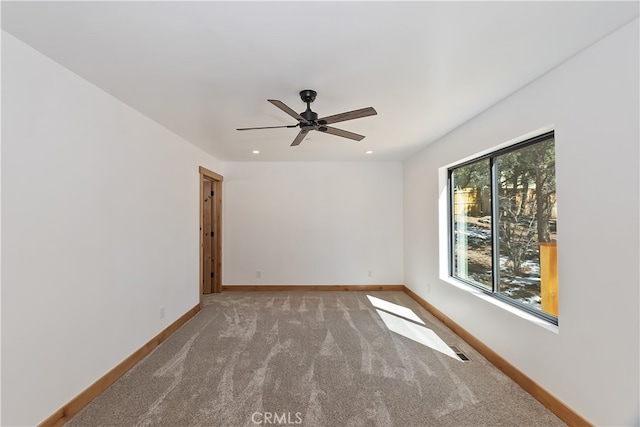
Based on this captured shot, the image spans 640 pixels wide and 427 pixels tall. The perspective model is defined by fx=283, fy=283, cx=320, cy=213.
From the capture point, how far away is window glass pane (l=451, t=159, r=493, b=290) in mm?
3084

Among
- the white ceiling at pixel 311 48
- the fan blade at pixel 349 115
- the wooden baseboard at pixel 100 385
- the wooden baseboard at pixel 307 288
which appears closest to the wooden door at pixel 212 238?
the wooden baseboard at pixel 307 288

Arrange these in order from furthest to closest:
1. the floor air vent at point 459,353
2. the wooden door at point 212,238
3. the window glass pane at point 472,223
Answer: the wooden door at point 212,238 < the window glass pane at point 472,223 < the floor air vent at point 459,353

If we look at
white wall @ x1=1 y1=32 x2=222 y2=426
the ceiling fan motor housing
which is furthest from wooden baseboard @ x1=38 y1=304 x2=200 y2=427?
the ceiling fan motor housing

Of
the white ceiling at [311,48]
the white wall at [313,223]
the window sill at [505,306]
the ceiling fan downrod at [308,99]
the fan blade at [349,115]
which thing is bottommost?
the window sill at [505,306]

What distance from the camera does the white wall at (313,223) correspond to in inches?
210

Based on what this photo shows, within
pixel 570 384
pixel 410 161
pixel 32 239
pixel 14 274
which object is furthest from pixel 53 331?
pixel 410 161

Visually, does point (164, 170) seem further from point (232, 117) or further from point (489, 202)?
point (489, 202)

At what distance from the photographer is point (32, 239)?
67.8 inches

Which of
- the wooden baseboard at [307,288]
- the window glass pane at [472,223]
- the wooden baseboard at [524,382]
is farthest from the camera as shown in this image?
the wooden baseboard at [307,288]

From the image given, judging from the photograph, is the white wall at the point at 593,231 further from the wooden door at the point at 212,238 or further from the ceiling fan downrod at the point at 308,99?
the wooden door at the point at 212,238

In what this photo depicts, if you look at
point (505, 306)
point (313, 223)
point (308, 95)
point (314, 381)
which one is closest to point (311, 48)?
point (308, 95)

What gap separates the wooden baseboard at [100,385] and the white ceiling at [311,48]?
2.30m

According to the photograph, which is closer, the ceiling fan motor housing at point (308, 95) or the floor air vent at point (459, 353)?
the ceiling fan motor housing at point (308, 95)

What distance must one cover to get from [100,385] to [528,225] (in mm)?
3743
